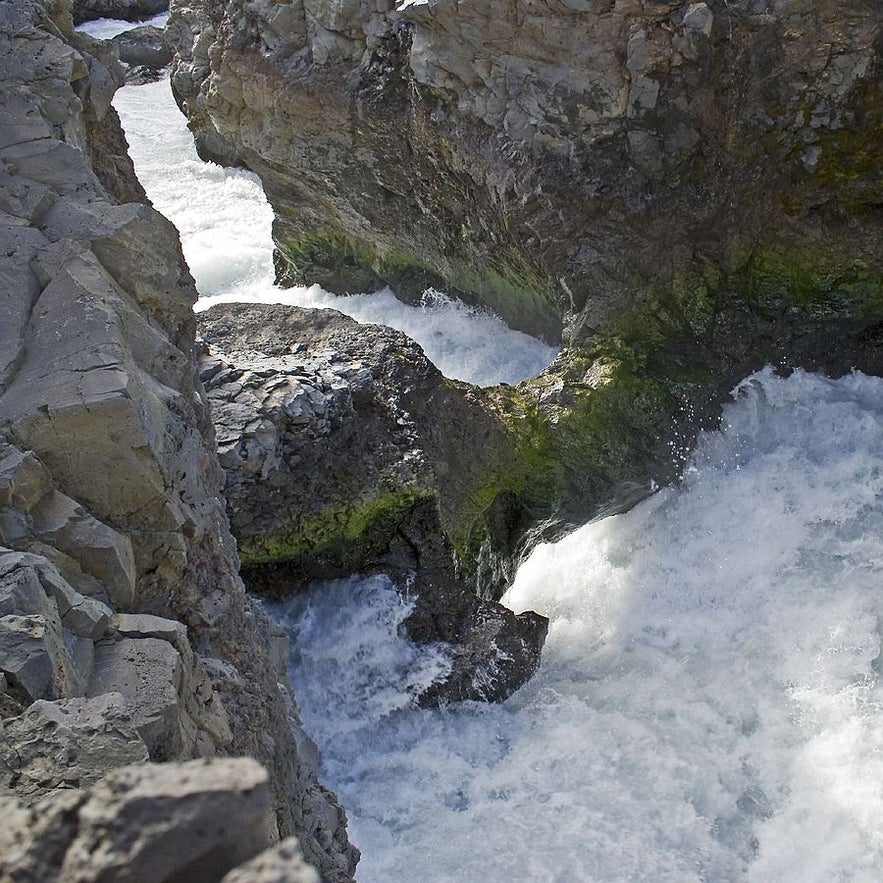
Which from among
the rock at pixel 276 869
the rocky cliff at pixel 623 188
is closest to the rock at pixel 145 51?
the rocky cliff at pixel 623 188

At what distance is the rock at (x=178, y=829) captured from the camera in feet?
7.32

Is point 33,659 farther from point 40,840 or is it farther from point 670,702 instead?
point 670,702

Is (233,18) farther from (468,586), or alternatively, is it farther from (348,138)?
(468,586)

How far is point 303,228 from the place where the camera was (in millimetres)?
16188

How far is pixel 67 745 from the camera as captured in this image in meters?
3.79

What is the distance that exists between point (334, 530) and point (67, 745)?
5.58 meters

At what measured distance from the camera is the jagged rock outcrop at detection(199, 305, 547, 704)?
9.12 meters

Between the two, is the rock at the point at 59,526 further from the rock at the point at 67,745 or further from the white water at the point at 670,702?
the white water at the point at 670,702

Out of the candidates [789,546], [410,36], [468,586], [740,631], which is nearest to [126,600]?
[468,586]

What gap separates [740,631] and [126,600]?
6.34 meters

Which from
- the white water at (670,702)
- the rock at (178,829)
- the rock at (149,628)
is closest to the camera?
the rock at (178,829)

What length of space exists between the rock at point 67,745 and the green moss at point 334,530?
5144 mm

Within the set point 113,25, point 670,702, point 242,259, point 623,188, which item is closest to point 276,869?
point 670,702

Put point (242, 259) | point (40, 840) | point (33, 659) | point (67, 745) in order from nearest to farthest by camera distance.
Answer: point (40, 840)
point (67, 745)
point (33, 659)
point (242, 259)
